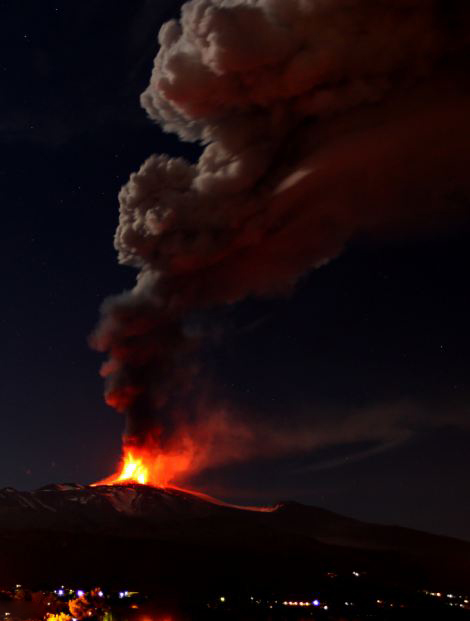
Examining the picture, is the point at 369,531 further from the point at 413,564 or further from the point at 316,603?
the point at 316,603

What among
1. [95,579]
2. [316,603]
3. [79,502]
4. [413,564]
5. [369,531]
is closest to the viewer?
[316,603]

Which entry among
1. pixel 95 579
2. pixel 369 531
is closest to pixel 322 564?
pixel 95 579

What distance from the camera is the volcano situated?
103 metres

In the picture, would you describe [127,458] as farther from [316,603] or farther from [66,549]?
[316,603]

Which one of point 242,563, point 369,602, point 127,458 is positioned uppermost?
point 127,458

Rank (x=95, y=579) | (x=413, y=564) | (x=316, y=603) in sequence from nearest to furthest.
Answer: (x=316, y=603) < (x=95, y=579) < (x=413, y=564)

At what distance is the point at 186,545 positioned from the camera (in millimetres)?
125750

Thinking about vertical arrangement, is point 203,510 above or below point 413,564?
above

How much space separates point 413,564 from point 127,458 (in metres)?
57.9

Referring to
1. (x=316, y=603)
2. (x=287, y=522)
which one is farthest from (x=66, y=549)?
(x=287, y=522)

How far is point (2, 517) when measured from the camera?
468 ft

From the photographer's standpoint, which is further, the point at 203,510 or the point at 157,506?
the point at 203,510

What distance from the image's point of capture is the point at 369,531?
170125mm

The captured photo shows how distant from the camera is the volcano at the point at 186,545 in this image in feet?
338
